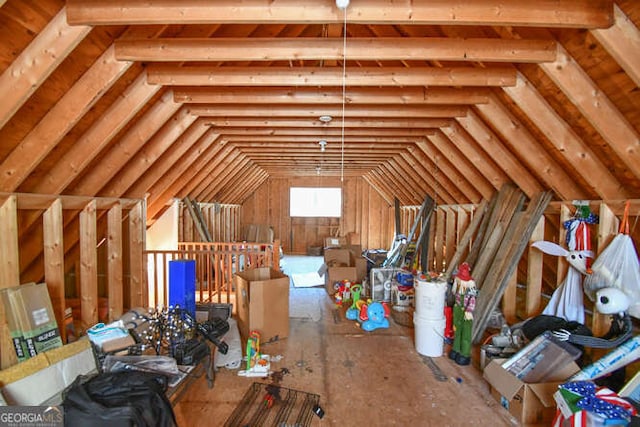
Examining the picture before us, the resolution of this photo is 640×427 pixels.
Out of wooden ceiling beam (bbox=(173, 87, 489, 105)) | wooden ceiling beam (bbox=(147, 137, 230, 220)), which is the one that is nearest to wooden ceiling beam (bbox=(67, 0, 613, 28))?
wooden ceiling beam (bbox=(173, 87, 489, 105))

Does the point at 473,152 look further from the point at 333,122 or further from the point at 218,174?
the point at 218,174

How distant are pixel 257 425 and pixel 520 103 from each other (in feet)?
10.5

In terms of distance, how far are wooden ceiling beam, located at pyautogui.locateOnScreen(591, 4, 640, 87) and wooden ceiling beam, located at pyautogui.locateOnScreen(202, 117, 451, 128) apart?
5.84ft

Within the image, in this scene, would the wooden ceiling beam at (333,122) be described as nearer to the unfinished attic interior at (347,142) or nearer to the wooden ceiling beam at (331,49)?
the unfinished attic interior at (347,142)

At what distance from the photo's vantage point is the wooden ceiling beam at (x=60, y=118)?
2076 mm

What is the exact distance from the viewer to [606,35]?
1666mm

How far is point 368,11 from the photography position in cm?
166

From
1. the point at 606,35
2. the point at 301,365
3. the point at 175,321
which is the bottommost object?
the point at 301,365

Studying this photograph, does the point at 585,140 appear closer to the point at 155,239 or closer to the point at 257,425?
the point at 257,425

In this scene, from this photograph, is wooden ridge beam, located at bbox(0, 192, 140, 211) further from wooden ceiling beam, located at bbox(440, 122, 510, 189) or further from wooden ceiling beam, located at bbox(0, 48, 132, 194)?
wooden ceiling beam, located at bbox(440, 122, 510, 189)

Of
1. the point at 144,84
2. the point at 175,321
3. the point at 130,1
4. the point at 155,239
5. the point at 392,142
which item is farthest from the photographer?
the point at 155,239

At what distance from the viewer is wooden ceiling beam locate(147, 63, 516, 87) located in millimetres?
2365

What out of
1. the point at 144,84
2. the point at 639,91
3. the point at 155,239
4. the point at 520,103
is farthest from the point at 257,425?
the point at 155,239

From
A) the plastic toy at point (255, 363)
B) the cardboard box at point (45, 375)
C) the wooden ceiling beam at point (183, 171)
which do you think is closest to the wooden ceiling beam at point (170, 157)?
the wooden ceiling beam at point (183, 171)
